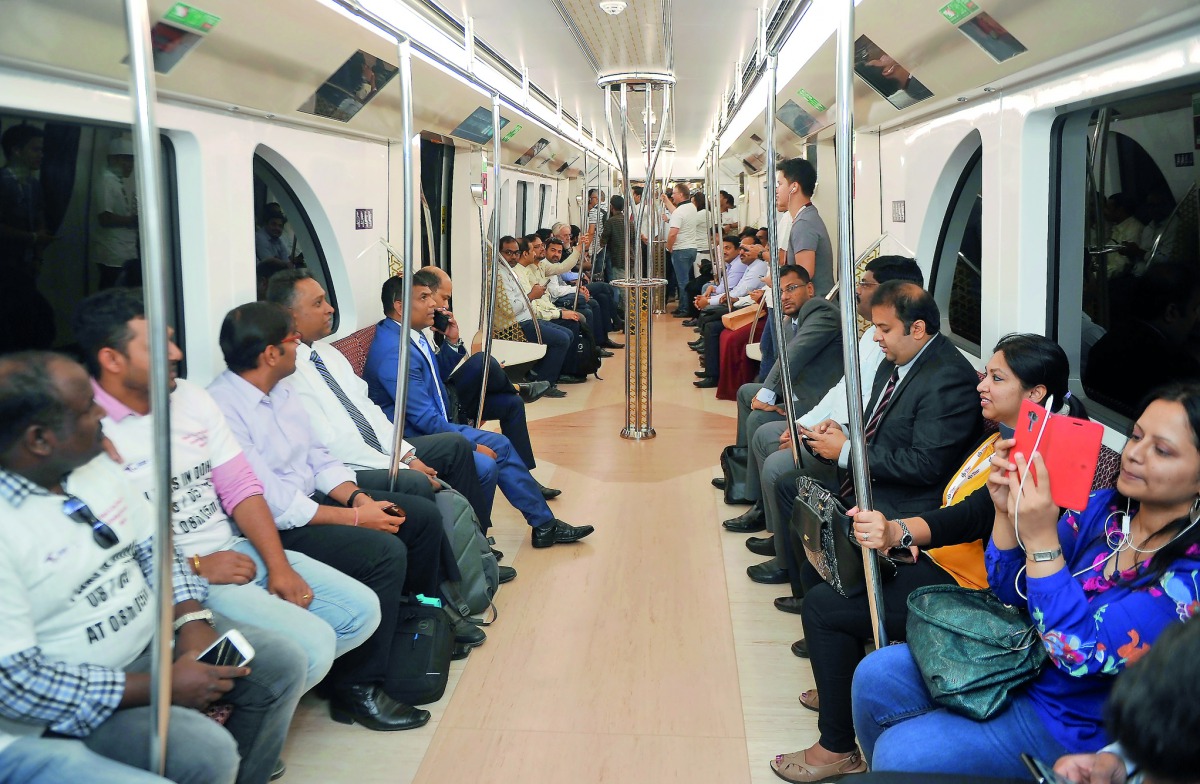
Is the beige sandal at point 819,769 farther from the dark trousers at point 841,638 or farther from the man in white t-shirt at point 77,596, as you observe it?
the man in white t-shirt at point 77,596

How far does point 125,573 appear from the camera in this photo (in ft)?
6.94

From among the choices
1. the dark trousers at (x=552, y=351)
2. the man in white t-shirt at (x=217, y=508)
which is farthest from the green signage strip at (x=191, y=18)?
the dark trousers at (x=552, y=351)

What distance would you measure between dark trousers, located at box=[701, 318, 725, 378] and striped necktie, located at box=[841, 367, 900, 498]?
16.2 feet

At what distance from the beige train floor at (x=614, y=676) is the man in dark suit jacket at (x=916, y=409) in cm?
75

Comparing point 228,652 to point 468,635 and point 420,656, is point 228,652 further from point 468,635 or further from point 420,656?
point 468,635

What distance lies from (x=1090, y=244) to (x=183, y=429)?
2.90 m

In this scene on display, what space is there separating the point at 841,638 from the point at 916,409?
794 millimetres

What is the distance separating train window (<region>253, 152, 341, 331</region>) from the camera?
4.33m

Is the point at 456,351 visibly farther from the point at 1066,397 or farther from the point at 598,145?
the point at 598,145

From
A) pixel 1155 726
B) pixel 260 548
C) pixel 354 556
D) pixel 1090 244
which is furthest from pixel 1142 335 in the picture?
pixel 260 548

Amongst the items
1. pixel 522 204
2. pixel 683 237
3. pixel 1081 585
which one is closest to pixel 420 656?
pixel 1081 585

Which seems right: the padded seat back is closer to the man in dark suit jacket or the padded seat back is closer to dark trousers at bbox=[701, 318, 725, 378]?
the man in dark suit jacket

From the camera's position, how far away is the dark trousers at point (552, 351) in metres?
8.33

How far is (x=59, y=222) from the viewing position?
2789 mm
